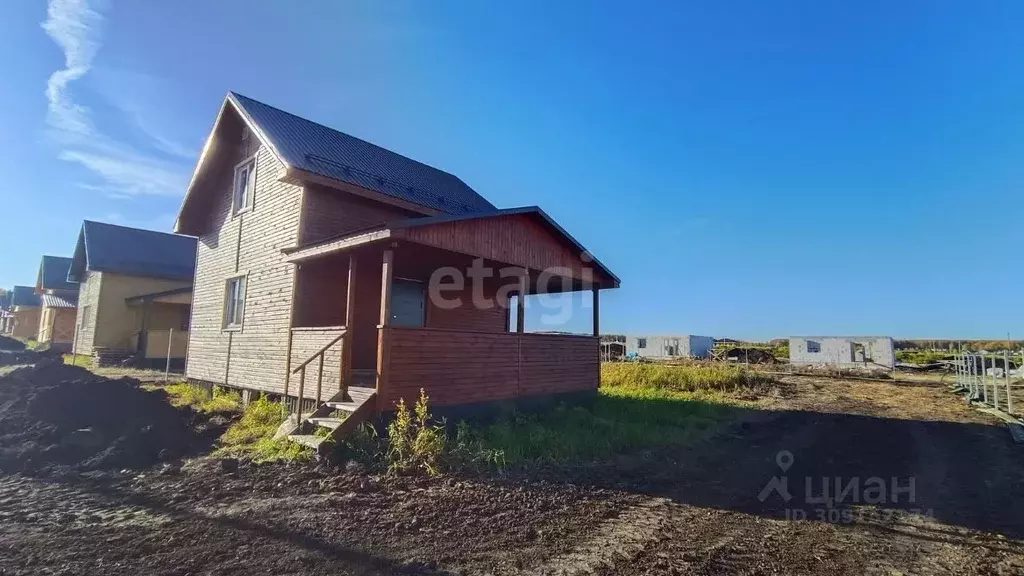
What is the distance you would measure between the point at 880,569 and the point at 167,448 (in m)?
9.29

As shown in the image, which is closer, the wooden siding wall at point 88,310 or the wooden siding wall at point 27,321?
the wooden siding wall at point 88,310

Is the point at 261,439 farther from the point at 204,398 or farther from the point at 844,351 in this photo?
the point at 844,351

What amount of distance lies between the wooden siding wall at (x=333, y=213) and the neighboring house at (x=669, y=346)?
33.5 m

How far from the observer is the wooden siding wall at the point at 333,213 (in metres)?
10.2

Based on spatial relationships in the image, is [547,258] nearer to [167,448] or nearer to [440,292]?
[440,292]

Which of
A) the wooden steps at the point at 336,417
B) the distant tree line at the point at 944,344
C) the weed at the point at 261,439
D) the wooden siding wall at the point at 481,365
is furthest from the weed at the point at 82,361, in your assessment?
the distant tree line at the point at 944,344

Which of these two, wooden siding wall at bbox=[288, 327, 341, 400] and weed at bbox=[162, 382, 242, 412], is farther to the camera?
weed at bbox=[162, 382, 242, 412]

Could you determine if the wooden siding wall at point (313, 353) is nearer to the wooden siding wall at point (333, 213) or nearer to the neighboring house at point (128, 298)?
the wooden siding wall at point (333, 213)

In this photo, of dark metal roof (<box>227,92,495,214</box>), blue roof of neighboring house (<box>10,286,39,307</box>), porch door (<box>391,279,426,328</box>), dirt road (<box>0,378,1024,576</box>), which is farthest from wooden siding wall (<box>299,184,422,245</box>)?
blue roof of neighboring house (<box>10,286,39,307</box>)

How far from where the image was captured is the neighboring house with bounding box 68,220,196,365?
2086cm

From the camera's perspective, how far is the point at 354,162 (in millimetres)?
12164

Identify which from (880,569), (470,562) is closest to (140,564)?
(470,562)

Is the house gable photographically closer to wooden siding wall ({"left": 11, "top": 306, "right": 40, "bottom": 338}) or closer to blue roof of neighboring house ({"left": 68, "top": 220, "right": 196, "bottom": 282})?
blue roof of neighboring house ({"left": 68, "top": 220, "right": 196, "bottom": 282})

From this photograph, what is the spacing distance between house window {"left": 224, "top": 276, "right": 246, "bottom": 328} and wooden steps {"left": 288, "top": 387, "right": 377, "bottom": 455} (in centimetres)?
540
